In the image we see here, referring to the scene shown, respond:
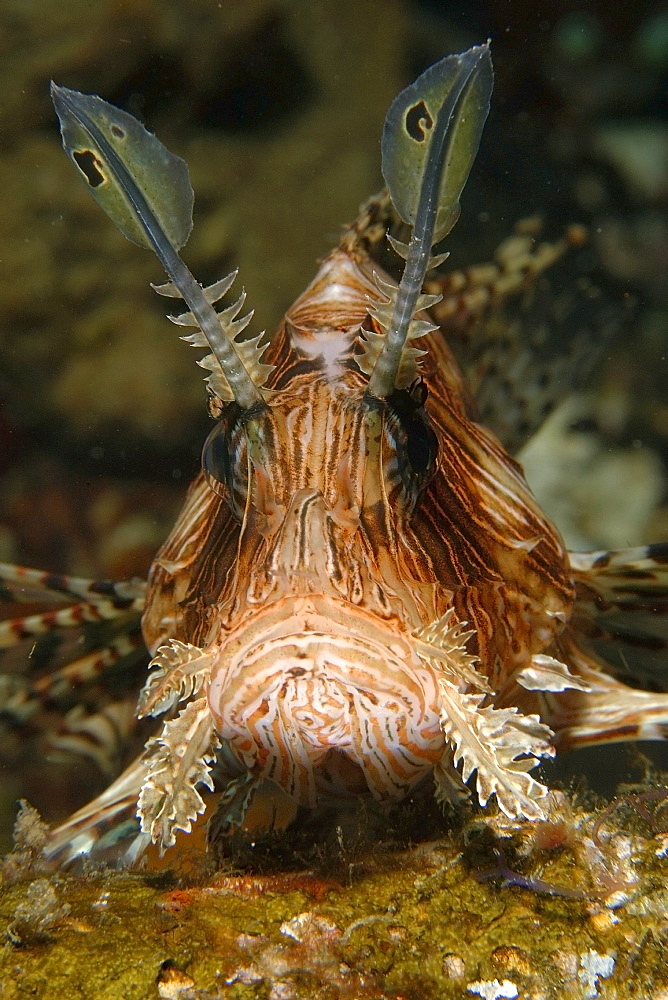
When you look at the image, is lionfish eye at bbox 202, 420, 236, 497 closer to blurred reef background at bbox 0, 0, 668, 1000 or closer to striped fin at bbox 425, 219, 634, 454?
striped fin at bbox 425, 219, 634, 454

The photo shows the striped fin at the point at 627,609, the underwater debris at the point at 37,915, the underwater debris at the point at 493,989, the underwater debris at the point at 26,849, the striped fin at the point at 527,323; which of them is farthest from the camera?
the striped fin at the point at 527,323

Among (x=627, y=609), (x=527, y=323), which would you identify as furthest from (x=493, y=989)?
(x=527, y=323)

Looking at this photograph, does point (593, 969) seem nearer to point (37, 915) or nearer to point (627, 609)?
point (37, 915)

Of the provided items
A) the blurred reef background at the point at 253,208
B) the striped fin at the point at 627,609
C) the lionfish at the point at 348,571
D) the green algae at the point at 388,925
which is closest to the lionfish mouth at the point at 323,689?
the lionfish at the point at 348,571

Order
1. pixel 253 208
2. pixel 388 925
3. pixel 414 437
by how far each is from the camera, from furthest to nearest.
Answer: pixel 253 208
pixel 414 437
pixel 388 925

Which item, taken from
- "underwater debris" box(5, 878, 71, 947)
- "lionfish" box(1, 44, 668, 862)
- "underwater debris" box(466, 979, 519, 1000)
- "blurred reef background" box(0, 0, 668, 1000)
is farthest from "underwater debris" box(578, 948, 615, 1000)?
"blurred reef background" box(0, 0, 668, 1000)

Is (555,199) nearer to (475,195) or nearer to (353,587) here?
(475,195)

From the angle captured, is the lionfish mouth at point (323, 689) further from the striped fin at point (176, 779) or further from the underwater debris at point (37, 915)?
the underwater debris at point (37, 915)
